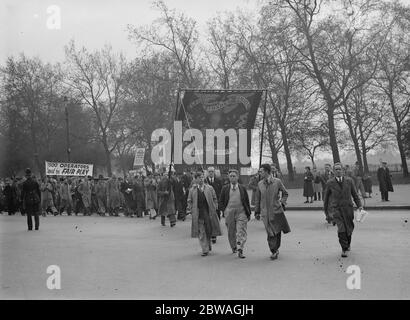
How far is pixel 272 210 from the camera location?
406 inches

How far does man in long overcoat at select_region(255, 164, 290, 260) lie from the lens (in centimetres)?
1009

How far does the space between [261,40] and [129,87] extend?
21.0m

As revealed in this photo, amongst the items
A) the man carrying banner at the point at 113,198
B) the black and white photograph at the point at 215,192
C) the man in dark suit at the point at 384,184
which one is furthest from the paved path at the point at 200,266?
the man carrying banner at the point at 113,198

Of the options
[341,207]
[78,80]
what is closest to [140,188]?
[341,207]

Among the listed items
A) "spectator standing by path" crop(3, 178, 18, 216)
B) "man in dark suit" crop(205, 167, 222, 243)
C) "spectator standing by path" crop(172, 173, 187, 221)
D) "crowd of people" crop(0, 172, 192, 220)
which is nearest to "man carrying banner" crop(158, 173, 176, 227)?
"spectator standing by path" crop(172, 173, 187, 221)

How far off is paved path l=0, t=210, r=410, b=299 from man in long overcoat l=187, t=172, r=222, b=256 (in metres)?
0.36

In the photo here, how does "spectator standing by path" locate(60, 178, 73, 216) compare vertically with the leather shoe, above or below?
above

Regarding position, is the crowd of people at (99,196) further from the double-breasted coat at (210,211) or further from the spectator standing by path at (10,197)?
the double-breasted coat at (210,211)

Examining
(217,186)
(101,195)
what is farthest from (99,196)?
(217,186)

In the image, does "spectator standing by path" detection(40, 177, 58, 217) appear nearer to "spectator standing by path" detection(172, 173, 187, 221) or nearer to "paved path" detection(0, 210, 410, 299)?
"spectator standing by path" detection(172, 173, 187, 221)

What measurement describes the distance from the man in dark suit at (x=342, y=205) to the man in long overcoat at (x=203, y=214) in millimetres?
2323

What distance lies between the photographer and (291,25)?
112 feet

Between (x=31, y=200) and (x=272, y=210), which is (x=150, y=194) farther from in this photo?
(x=272, y=210)
